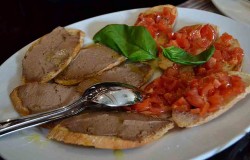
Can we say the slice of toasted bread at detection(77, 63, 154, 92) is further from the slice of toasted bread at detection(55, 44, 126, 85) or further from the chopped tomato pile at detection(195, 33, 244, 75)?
the chopped tomato pile at detection(195, 33, 244, 75)

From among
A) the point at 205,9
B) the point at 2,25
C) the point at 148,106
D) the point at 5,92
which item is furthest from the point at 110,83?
the point at 2,25

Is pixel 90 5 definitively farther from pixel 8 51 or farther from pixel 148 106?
pixel 148 106

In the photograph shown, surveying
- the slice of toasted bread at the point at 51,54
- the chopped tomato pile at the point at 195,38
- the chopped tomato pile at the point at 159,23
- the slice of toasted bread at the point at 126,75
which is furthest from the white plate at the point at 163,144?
the chopped tomato pile at the point at 159,23

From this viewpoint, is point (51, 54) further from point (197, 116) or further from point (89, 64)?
point (197, 116)

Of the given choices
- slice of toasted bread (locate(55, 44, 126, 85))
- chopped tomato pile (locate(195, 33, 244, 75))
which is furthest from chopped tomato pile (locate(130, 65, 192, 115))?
slice of toasted bread (locate(55, 44, 126, 85))

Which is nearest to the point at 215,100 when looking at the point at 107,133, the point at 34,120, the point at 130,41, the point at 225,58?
the point at 225,58

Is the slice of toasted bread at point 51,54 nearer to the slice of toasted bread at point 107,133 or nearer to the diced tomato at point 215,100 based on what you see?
the slice of toasted bread at point 107,133
